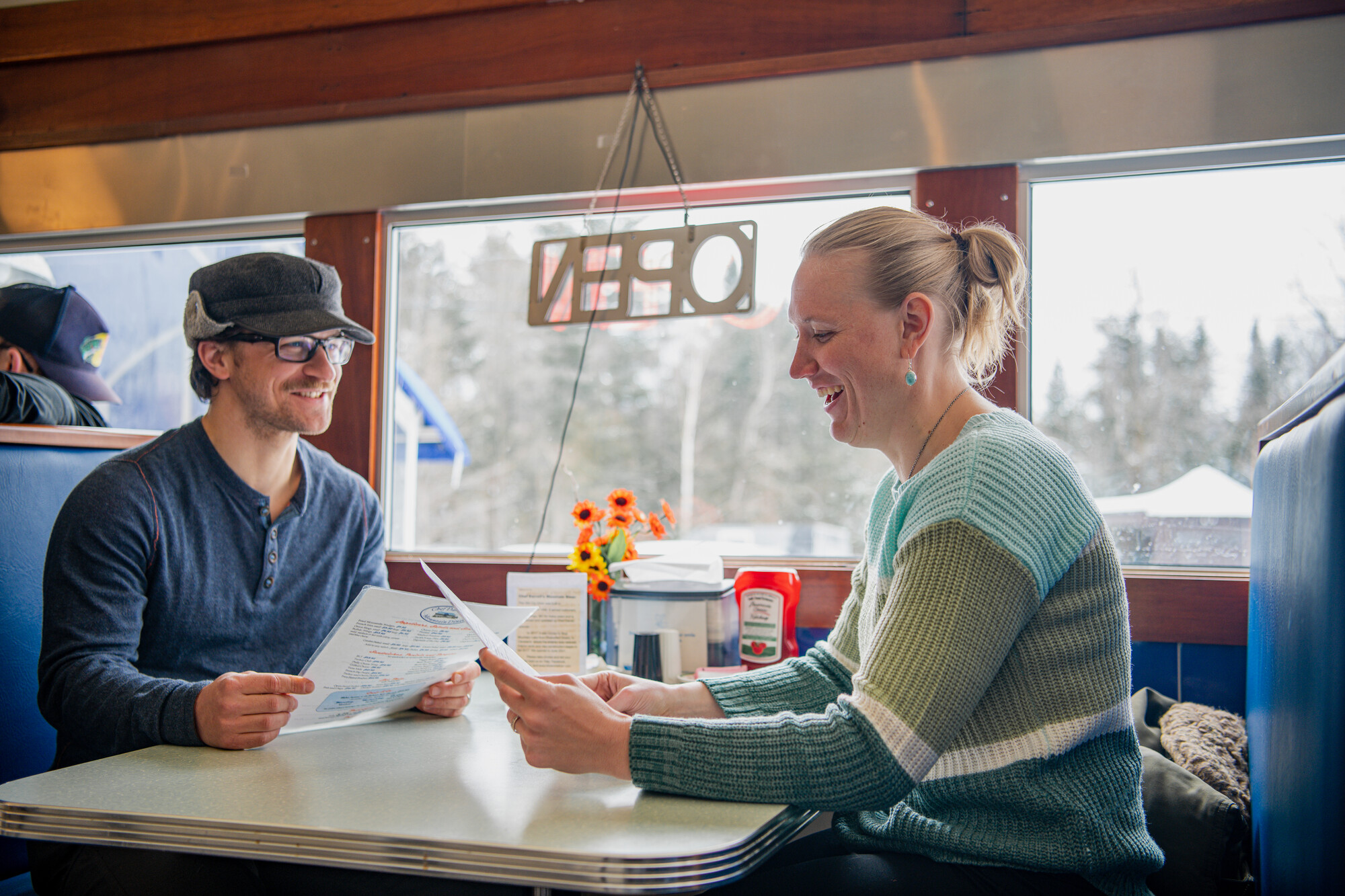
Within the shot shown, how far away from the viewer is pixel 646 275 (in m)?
2.10

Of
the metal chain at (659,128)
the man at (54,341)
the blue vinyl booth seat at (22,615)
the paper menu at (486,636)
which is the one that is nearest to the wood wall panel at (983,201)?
the metal chain at (659,128)

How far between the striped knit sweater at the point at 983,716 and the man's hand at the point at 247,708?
51cm

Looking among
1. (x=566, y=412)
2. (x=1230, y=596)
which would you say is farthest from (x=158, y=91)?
(x=1230, y=596)

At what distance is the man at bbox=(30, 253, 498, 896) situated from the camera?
3.93 feet

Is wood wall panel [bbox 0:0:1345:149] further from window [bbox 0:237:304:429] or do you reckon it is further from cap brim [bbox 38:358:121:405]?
cap brim [bbox 38:358:121:405]

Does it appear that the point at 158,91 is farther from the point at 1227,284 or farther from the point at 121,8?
the point at 1227,284

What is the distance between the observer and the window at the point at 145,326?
2654mm

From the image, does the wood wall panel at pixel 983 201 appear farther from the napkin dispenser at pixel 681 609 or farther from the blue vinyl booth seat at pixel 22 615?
the blue vinyl booth seat at pixel 22 615

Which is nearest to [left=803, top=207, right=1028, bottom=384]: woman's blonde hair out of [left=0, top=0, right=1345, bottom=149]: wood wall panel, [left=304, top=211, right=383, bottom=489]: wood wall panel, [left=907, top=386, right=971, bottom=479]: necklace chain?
[left=907, top=386, right=971, bottom=479]: necklace chain

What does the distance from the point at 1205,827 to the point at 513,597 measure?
120cm

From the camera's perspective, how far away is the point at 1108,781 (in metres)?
1.07

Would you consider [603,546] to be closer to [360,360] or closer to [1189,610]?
[360,360]

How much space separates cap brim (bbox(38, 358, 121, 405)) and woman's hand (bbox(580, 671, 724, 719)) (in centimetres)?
176

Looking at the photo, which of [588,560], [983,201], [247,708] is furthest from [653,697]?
[983,201]
